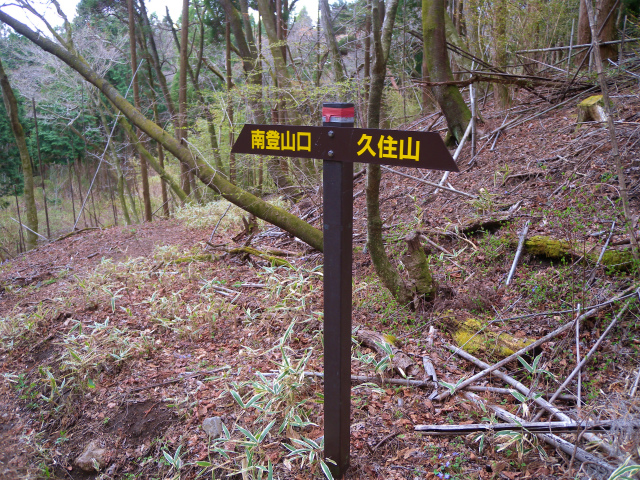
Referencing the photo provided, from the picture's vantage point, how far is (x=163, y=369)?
411 centimetres

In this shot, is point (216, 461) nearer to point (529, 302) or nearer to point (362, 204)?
point (529, 302)

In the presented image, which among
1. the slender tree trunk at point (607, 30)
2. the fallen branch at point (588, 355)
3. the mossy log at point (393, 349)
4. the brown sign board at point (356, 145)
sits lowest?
the mossy log at point (393, 349)

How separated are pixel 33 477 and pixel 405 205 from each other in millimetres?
5372

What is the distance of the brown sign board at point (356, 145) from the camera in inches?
77.5

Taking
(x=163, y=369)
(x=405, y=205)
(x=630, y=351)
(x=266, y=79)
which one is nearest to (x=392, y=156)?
(x=630, y=351)

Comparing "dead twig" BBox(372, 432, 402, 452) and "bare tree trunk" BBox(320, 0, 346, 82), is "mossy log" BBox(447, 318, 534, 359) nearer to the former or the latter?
"dead twig" BBox(372, 432, 402, 452)

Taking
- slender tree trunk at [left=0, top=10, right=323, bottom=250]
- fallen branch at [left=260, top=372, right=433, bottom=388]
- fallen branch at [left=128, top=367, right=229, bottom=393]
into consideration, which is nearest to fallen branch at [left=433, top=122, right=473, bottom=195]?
slender tree trunk at [left=0, top=10, right=323, bottom=250]

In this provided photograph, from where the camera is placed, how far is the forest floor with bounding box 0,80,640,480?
2832mm

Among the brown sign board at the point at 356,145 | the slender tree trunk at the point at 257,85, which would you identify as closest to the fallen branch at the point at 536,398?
the brown sign board at the point at 356,145

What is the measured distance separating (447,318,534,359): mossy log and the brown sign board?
2.15 metres

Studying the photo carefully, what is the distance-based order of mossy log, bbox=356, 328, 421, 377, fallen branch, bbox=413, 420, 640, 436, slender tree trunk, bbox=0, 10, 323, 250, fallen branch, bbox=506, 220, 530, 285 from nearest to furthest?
fallen branch, bbox=413, 420, 640, 436, mossy log, bbox=356, 328, 421, 377, fallen branch, bbox=506, 220, 530, 285, slender tree trunk, bbox=0, 10, 323, 250

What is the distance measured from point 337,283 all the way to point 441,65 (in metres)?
6.20

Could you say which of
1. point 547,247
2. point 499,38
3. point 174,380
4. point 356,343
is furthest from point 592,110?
point 174,380

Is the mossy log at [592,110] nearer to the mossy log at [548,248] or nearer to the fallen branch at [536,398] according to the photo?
the mossy log at [548,248]
